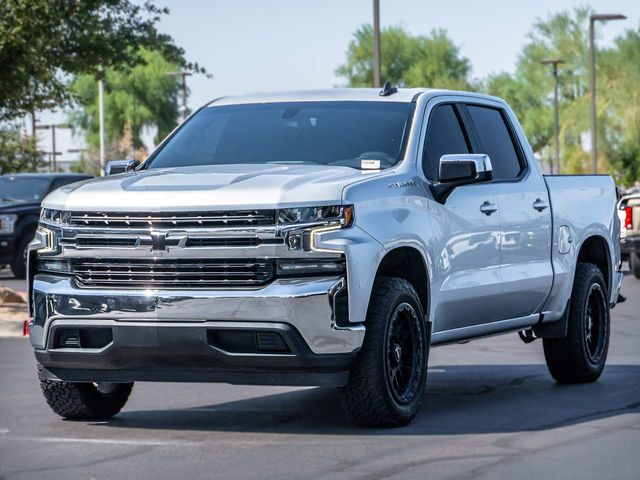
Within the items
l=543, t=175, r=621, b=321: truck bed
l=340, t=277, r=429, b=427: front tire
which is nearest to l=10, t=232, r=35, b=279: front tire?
l=543, t=175, r=621, b=321: truck bed

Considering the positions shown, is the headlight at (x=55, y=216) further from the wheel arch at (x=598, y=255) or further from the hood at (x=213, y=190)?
the wheel arch at (x=598, y=255)


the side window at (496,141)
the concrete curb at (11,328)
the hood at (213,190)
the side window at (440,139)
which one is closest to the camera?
the hood at (213,190)

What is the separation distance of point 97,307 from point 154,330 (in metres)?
0.35

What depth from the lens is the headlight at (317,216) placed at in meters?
8.30

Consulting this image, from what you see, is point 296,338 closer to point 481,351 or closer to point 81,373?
point 81,373

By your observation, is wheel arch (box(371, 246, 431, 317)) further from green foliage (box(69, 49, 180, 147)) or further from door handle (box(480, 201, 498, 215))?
green foliage (box(69, 49, 180, 147))

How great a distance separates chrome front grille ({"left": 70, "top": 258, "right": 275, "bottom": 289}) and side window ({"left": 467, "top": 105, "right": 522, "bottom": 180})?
2674 millimetres

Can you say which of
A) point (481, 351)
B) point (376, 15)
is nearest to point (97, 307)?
point (481, 351)

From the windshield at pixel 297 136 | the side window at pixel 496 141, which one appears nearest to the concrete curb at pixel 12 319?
the windshield at pixel 297 136

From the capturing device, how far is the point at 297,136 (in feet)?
31.9

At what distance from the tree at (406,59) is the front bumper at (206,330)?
96.4 metres

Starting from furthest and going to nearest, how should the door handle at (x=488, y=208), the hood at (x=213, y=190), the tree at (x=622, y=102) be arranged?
the tree at (x=622, y=102), the door handle at (x=488, y=208), the hood at (x=213, y=190)

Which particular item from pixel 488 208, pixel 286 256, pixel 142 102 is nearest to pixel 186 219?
pixel 286 256

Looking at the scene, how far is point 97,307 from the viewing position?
847cm
